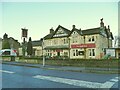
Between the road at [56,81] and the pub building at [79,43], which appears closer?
the road at [56,81]

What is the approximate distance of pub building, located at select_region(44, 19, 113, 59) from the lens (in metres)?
50.2

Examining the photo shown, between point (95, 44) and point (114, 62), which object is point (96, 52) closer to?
point (95, 44)

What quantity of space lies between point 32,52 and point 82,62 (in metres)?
46.8

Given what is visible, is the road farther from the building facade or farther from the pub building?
the building facade

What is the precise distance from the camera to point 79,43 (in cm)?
5359

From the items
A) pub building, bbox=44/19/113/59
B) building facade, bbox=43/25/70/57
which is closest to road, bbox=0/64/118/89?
pub building, bbox=44/19/113/59

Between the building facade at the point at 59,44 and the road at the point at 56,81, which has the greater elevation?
the building facade at the point at 59,44

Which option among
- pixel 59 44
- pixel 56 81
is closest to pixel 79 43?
pixel 59 44

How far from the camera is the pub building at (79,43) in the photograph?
50.2 meters

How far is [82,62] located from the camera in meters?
35.2

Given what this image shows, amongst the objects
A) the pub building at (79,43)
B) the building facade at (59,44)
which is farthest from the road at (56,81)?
the building facade at (59,44)

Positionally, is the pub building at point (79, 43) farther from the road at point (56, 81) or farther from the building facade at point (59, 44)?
the road at point (56, 81)

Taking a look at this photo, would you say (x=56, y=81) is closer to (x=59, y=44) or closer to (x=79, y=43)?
(x=79, y=43)

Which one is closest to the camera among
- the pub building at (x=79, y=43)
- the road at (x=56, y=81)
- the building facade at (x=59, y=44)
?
the road at (x=56, y=81)
